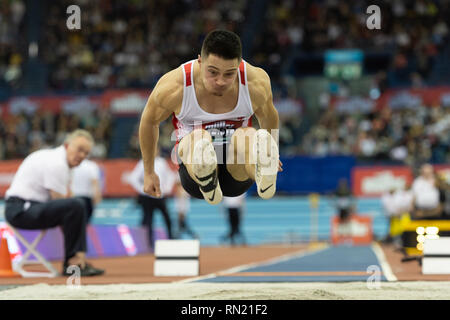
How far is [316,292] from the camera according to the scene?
4422 millimetres

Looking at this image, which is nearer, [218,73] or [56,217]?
[218,73]

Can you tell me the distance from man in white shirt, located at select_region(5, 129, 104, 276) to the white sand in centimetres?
144

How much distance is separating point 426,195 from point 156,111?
615cm

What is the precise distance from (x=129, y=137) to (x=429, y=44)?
975 centimetres

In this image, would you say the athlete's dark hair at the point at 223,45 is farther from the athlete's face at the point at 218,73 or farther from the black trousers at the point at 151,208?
the black trousers at the point at 151,208

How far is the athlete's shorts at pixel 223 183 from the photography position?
5129 mm

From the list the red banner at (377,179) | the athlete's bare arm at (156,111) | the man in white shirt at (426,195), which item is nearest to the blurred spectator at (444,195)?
the man in white shirt at (426,195)

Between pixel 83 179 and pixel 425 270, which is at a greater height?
pixel 83 179

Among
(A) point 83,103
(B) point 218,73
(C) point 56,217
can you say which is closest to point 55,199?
(C) point 56,217

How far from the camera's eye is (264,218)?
56.5 ft

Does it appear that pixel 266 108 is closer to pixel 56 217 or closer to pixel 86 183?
pixel 56 217

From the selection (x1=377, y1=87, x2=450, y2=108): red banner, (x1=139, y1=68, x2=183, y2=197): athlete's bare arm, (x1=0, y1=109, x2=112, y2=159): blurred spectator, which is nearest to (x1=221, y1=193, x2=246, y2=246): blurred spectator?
(x1=0, y1=109, x2=112, y2=159): blurred spectator
